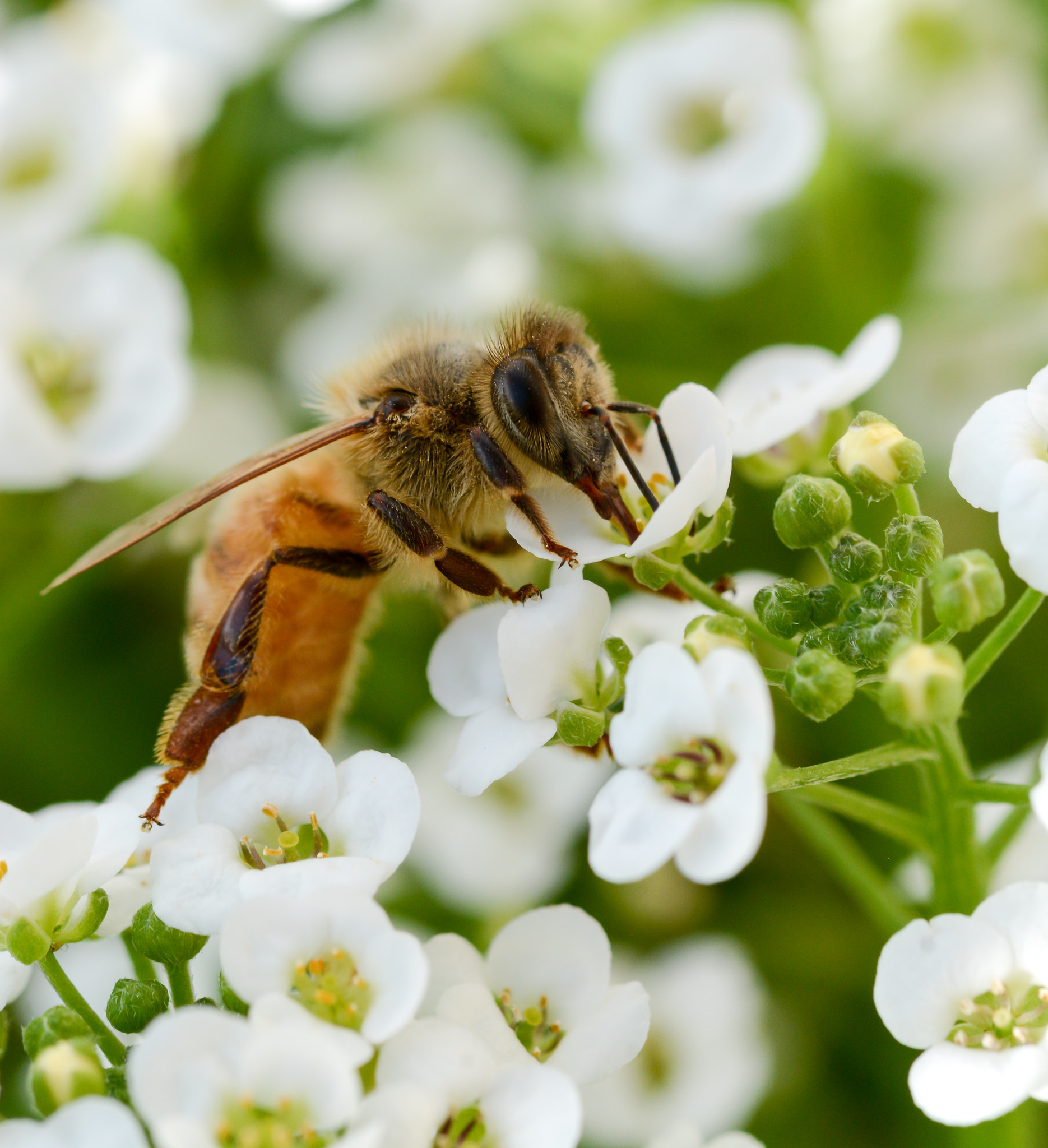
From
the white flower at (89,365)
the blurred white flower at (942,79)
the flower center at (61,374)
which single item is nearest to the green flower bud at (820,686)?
the white flower at (89,365)

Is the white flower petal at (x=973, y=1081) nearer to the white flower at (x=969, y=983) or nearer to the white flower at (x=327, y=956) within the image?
the white flower at (x=969, y=983)

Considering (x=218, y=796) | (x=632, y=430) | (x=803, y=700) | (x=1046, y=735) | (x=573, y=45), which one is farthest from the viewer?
(x=573, y=45)

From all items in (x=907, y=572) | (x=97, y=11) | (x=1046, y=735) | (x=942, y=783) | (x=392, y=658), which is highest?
(x=97, y=11)

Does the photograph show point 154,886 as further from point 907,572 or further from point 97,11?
point 97,11

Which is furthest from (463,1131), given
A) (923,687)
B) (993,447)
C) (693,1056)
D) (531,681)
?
(693,1056)

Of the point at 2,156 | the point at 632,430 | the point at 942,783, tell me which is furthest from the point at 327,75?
the point at 942,783
